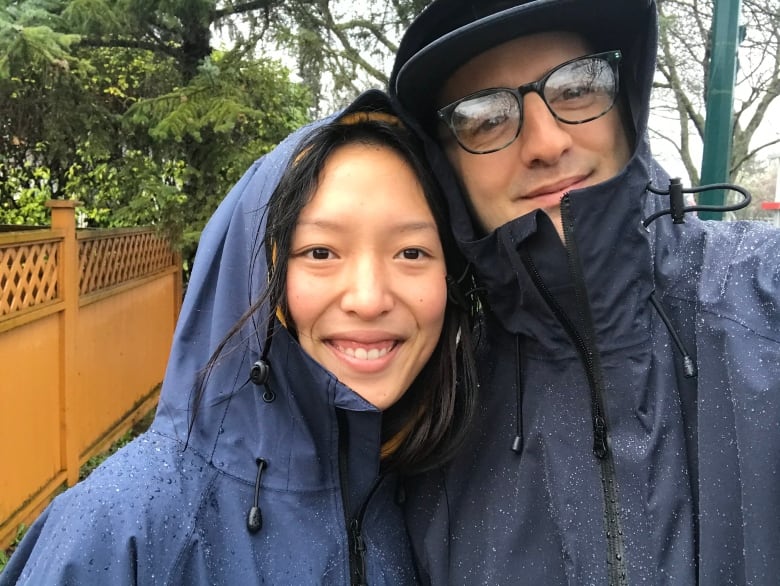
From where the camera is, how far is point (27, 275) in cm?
439

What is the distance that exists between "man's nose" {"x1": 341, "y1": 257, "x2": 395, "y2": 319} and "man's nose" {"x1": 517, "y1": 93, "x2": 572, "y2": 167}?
0.39m

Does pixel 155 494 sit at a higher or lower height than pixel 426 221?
lower

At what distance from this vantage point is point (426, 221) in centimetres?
154

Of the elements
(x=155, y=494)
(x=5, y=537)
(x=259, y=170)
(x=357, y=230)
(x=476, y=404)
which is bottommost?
(x=5, y=537)

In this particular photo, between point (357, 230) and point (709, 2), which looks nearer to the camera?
point (357, 230)

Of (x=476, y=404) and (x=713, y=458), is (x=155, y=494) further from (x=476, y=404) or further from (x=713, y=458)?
(x=713, y=458)

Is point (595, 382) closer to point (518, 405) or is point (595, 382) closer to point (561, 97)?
point (518, 405)

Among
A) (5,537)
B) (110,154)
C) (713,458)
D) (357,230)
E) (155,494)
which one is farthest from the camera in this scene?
(110,154)

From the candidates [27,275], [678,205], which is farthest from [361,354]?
[27,275]

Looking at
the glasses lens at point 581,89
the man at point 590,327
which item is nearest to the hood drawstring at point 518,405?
the man at point 590,327

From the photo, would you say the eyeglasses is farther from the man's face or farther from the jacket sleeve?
the jacket sleeve

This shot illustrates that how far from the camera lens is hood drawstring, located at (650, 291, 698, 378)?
1215 millimetres

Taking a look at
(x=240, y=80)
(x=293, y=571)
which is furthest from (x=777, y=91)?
(x=293, y=571)

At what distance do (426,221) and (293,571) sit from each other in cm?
79
